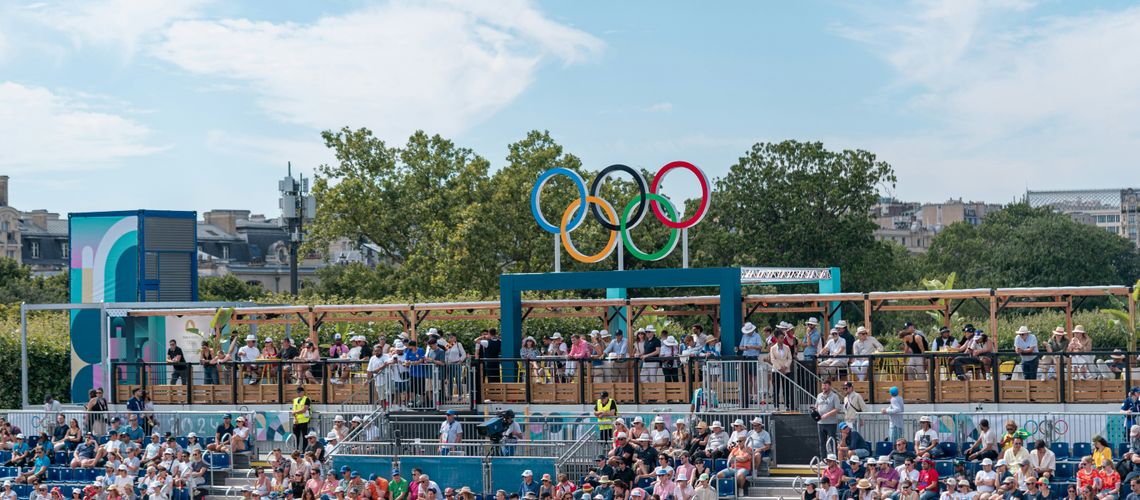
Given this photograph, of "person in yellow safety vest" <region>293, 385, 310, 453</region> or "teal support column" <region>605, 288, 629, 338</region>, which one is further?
"teal support column" <region>605, 288, 629, 338</region>

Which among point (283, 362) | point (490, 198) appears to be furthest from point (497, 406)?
point (490, 198)

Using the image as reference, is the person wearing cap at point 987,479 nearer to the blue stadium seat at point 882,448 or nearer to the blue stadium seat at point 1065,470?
the blue stadium seat at point 1065,470

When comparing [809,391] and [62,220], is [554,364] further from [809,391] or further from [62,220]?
[62,220]

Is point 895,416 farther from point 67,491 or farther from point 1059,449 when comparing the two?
point 67,491

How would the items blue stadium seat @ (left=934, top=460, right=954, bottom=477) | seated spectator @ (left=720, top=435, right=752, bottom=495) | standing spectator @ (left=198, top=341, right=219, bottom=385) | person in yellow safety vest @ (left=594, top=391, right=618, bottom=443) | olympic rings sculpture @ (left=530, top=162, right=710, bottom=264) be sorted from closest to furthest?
blue stadium seat @ (left=934, top=460, right=954, bottom=477)
seated spectator @ (left=720, top=435, right=752, bottom=495)
person in yellow safety vest @ (left=594, top=391, right=618, bottom=443)
olympic rings sculpture @ (left=530, top=162, right=710, bottom=264)
standing spectator @ (left=198, top=341, right=219, bottom=385)

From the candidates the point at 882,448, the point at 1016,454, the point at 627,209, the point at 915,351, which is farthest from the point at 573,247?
the point at 1016,454

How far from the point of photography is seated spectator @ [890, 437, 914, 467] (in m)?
21.3

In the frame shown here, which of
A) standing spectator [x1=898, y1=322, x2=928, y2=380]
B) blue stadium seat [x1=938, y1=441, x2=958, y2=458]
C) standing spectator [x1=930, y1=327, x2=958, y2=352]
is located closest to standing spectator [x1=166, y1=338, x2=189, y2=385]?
standing spectator [x1=898, y1=322, x2=928, y2=380]

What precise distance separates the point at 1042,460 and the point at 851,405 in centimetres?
375

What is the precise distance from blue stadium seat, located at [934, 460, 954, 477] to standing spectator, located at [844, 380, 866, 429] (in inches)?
79.3

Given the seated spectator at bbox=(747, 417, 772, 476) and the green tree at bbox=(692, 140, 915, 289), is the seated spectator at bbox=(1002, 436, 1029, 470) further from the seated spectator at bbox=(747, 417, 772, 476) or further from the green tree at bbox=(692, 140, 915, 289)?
the green tree at bbox=(692, 140, 915, 289)

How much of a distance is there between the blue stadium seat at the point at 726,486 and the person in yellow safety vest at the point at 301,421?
8672mm

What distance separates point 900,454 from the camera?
21531 mm

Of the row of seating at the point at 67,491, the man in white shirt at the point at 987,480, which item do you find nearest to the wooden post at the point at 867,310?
the man in white shirt at the point at 987,480
